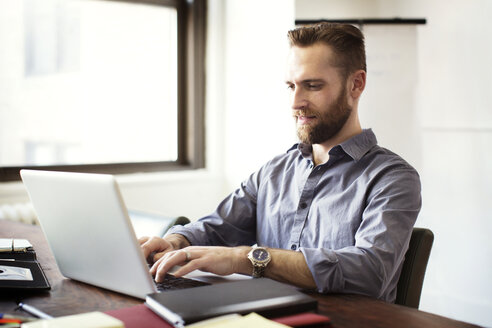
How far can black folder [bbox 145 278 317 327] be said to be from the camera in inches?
36.5

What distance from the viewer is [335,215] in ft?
5.19

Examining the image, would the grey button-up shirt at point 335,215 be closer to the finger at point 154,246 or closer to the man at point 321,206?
the man at point 321,206

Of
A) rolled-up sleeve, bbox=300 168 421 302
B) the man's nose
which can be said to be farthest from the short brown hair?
rolled-up sleeve, bbox=300 168 421 302

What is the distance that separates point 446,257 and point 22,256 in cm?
257

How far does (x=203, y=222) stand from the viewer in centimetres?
180

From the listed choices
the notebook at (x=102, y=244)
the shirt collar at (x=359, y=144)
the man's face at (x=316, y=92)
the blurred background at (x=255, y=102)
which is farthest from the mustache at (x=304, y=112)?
the blurred background at (x=255, y=102)

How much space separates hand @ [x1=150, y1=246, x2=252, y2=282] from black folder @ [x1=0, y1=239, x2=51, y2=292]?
243 mm

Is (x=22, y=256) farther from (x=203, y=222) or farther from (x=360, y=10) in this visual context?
(x=360, y=10)

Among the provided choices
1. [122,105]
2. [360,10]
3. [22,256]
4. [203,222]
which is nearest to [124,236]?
[22,256]

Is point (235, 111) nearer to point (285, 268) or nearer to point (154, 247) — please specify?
point (154, 247)

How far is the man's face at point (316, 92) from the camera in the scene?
1.68 meters

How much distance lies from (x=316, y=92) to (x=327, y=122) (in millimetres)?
94

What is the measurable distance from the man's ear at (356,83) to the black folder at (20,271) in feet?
3.33

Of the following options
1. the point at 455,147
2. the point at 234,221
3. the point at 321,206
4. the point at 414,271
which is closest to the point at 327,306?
the point at 414,271
